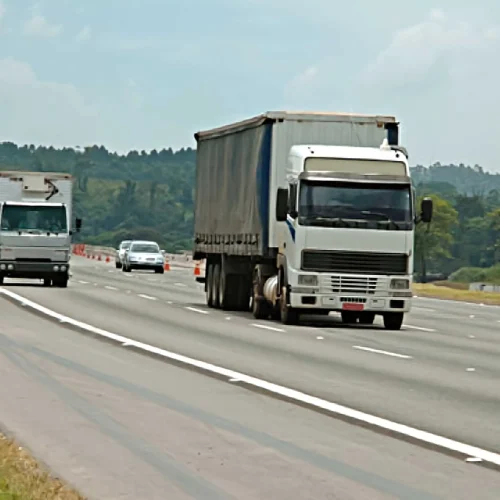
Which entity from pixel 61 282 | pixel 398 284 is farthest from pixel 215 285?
pixel 61 282

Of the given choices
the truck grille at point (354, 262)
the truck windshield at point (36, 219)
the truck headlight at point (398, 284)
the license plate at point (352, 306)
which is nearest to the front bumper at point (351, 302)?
the license plate at point (352, 306)

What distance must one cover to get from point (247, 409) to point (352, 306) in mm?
14646

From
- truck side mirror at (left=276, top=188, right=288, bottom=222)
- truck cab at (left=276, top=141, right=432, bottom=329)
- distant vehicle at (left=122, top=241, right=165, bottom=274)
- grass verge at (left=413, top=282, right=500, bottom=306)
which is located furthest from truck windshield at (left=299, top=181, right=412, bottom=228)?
distant vehicle at (left=122, top=241, right=165, bottom=274)

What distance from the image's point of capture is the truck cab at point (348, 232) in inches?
1130

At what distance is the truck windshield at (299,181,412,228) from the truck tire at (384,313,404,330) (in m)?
1.95

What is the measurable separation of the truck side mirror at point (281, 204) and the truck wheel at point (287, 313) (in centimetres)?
136

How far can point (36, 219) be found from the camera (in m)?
45.7

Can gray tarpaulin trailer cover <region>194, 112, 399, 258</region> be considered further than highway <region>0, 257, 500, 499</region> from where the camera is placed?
Yes

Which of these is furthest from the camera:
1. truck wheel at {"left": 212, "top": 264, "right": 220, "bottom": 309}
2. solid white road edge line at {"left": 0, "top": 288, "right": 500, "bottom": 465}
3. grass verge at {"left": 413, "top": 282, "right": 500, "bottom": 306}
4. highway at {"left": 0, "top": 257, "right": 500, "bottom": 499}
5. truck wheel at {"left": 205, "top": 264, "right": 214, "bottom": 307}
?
grass verge at {"left": 413, "top": 282, "right": 500, "bottom": 306}

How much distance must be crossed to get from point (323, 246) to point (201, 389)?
41.5ft

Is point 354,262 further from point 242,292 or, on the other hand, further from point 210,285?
point 210,285

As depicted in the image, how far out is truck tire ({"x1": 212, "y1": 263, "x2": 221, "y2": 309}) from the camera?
117 feet

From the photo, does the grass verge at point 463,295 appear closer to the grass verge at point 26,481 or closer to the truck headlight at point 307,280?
the truck headlight at point 307,280

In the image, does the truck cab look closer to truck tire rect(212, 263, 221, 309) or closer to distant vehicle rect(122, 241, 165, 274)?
truck tire rect(212, 263, 221, 309)
